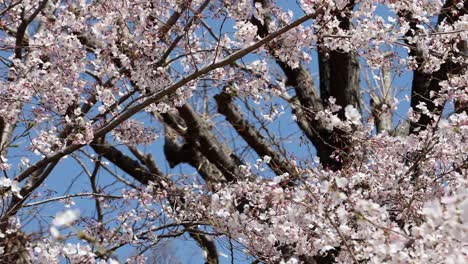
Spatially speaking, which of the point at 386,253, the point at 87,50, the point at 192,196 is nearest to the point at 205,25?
the point at 87,50

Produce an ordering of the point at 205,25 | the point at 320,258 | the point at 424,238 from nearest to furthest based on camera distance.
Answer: the point at 424,238
the point at 320,258
the point at 205,25

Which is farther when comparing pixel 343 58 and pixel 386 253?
pixel 343 58

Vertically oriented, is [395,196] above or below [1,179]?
above

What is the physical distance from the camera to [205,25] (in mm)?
5750

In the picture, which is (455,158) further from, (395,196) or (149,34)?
(149,34)

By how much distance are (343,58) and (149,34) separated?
2.49 metres

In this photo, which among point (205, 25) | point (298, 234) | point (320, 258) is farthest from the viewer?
point (205, 25)

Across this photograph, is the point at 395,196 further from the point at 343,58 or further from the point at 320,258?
the point at 343,58

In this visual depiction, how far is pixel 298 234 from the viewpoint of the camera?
3.89 meters

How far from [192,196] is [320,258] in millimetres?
1203

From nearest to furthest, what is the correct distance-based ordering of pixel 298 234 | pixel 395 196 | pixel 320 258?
pixel 298 234 → pixel 395 196 → pixel 320 258

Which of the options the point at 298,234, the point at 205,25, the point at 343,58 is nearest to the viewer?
the point at 298,234

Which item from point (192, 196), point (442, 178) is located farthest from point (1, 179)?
point (442, 178)

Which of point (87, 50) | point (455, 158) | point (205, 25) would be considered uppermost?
point (205, 25)
